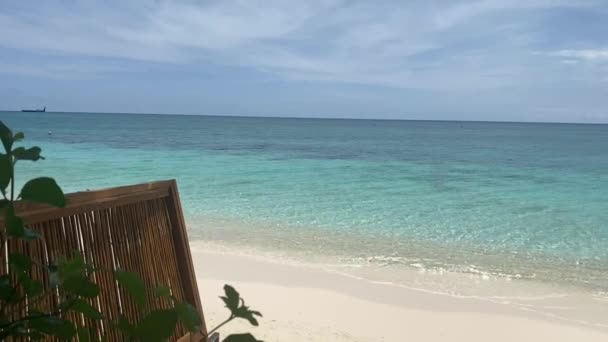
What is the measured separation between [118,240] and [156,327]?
1640mm

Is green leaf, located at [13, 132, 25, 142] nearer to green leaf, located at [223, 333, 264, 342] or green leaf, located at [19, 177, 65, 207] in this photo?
green leaf, located at [19, 177, 65, 207]

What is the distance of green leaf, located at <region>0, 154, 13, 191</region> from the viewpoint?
1.38 ft

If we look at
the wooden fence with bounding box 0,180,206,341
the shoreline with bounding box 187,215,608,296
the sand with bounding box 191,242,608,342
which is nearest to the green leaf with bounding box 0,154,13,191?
the wooden fence with bounding box 0,180,206,341

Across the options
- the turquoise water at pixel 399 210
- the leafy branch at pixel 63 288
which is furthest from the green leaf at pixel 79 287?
the turquoise water at pixel 399 210

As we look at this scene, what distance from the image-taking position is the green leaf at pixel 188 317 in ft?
1.34

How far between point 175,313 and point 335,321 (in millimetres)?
4396

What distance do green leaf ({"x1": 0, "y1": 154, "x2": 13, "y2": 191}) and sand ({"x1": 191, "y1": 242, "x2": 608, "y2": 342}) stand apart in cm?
355

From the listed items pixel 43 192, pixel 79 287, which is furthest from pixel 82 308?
pixel 43 192

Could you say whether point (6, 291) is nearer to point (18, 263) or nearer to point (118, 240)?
point (18, 263)

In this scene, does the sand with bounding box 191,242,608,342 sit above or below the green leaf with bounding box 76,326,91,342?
below

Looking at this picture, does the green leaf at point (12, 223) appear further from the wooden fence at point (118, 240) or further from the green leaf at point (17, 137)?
the wooden fence at point (118, 240)

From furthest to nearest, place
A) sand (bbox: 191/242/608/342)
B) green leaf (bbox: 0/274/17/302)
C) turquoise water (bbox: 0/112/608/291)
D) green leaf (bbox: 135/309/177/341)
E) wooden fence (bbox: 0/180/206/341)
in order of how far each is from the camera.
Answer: turquoise water (bbox: 0/112/608/291)
sand (bbox: 191/242/608/342)
wooden fence (bbox: 0/180/206/341)
green leaf (bbox: 0/274/17/302)
green leaf (bbox: 135/309/177/341)

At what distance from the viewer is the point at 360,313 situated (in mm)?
4832

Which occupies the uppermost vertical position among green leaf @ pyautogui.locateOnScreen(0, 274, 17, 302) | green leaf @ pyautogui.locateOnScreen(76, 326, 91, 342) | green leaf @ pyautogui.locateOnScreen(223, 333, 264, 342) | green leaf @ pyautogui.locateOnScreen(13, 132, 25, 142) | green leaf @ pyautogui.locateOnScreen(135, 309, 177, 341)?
green leaf @ pyautogui.locateOnScreen(13, 132, 25, 142)
